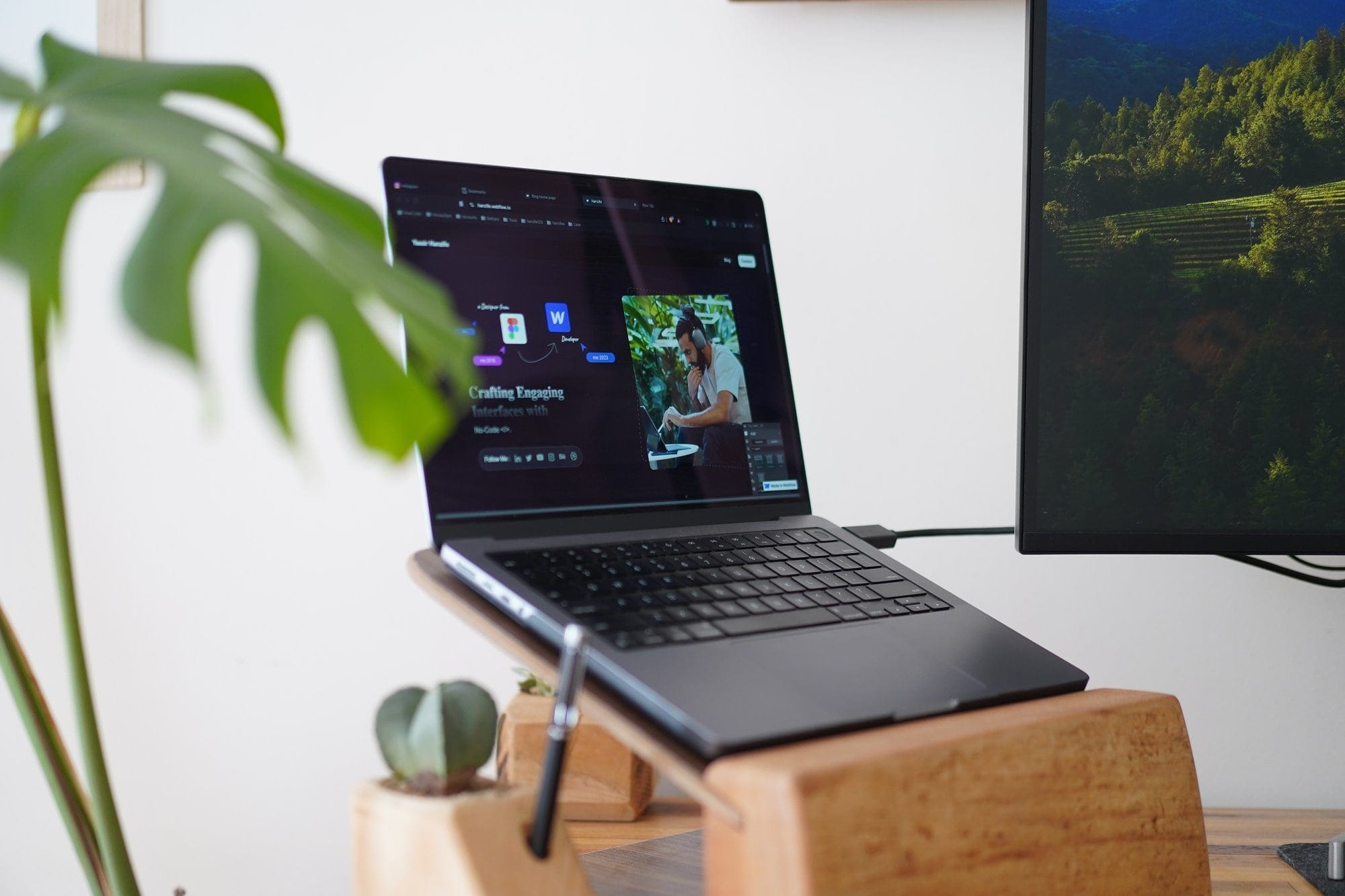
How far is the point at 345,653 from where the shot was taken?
3.26 ft

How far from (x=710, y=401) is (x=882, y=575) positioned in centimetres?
15

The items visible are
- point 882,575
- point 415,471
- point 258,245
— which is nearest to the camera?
point 258,245

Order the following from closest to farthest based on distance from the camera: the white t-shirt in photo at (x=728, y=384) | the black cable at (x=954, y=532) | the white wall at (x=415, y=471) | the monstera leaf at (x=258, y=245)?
the monstera leaf at (x=258, y=245) → the white t-shirt in photo at (x=728, y=384) → the black cable at (x=954, y=532) → the white wall at (x=415, y=471)

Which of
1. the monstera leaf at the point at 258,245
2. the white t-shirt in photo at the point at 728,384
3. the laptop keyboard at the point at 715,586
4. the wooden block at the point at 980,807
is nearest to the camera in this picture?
the monstera leaf at the point at 258,245

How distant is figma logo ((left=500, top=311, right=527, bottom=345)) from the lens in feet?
1.90

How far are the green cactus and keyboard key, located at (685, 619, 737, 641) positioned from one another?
0.09 meters

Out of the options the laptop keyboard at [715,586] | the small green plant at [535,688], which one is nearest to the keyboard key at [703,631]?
the laptop keyboard at [715,586]

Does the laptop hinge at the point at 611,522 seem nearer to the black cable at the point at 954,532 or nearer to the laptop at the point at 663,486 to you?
the laptop at the point at 663,486

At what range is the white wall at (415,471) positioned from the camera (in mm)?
902

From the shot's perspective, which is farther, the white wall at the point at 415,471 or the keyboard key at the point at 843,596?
the white wall at the point at 415,471

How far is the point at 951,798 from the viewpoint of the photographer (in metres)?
0.38

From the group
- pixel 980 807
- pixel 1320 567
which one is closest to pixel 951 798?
pixel 980 807

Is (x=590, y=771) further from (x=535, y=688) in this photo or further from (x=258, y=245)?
(x=258, y=245)

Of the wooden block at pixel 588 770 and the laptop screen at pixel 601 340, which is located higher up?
the laptop screen at pixel 601 340
